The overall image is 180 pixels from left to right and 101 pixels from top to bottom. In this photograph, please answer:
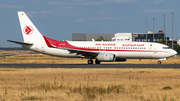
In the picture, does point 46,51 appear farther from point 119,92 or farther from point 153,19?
point 153,19

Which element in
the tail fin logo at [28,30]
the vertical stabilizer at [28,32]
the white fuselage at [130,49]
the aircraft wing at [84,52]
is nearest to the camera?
the white fuselage at [130,49]

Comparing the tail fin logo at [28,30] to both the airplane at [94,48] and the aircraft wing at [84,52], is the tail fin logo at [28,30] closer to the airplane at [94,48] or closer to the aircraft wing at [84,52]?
the airplane at [94,48]

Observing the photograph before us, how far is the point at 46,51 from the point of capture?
50.4m

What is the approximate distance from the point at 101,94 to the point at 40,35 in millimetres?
36656

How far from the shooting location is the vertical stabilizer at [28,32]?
167 feet

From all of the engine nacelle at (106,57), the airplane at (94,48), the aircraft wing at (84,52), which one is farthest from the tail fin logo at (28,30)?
the engine nacelle at (106,57)

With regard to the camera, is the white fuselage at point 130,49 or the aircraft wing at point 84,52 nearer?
the white fuselage at point 130,49

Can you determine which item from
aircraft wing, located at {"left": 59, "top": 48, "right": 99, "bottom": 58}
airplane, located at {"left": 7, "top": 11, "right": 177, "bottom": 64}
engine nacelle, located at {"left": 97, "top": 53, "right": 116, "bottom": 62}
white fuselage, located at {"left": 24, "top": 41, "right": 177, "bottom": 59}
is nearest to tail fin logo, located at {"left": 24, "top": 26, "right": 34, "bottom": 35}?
airplane, located at {"left": 7, "top": 11, "right": 177, "bottom": 64}

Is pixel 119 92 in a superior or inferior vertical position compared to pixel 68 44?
inferior

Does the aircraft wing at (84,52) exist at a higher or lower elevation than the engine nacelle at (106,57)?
higher

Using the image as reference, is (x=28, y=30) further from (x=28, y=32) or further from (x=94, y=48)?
(x=94, y=48)

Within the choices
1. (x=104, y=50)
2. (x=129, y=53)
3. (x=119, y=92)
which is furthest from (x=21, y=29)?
(x=119, y=92)

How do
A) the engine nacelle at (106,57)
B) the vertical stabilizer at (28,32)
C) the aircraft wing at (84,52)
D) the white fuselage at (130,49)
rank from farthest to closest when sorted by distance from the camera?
1. the vertical stabilizer at (28,32)
2. the aircraft wing at (84,52)
3. the white fuselage at (130,49)
4. the engine nacelle at (106,57)

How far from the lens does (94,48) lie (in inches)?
1891
